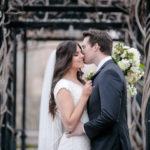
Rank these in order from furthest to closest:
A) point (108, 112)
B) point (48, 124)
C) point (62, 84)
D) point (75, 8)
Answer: point (75, 8) < point (48, 124) < point (62, 84) < point (108, 112)

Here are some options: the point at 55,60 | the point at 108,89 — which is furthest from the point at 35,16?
the point at 108,89

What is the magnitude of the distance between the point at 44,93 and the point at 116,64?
0.73 meters

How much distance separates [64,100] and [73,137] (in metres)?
0.33

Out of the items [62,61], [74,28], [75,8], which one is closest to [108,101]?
[62,61]

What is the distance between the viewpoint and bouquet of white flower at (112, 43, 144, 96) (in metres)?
3.35

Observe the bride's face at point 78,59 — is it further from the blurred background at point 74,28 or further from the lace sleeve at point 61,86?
the blurred background at point 74,28

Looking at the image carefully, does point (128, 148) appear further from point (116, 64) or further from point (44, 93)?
point (44, 93)

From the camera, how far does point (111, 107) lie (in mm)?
2854

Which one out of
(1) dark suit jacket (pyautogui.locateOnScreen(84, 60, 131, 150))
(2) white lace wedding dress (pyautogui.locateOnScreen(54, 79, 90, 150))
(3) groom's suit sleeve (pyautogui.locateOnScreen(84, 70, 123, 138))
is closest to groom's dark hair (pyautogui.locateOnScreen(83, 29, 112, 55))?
(1) dark suit jacket (pyautogui.locateOnScreen(84, 60, 131, 150))

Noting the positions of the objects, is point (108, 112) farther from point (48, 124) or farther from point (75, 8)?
point (75, 8)

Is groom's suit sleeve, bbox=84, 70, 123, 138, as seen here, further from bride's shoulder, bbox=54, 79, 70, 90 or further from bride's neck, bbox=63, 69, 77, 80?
bride's neck, bbox=63, 69, 77, 80

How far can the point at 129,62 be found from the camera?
3359mm

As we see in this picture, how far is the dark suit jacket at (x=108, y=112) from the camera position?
9.38 feet

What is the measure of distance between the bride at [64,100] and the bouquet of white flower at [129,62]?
0.37 metres
